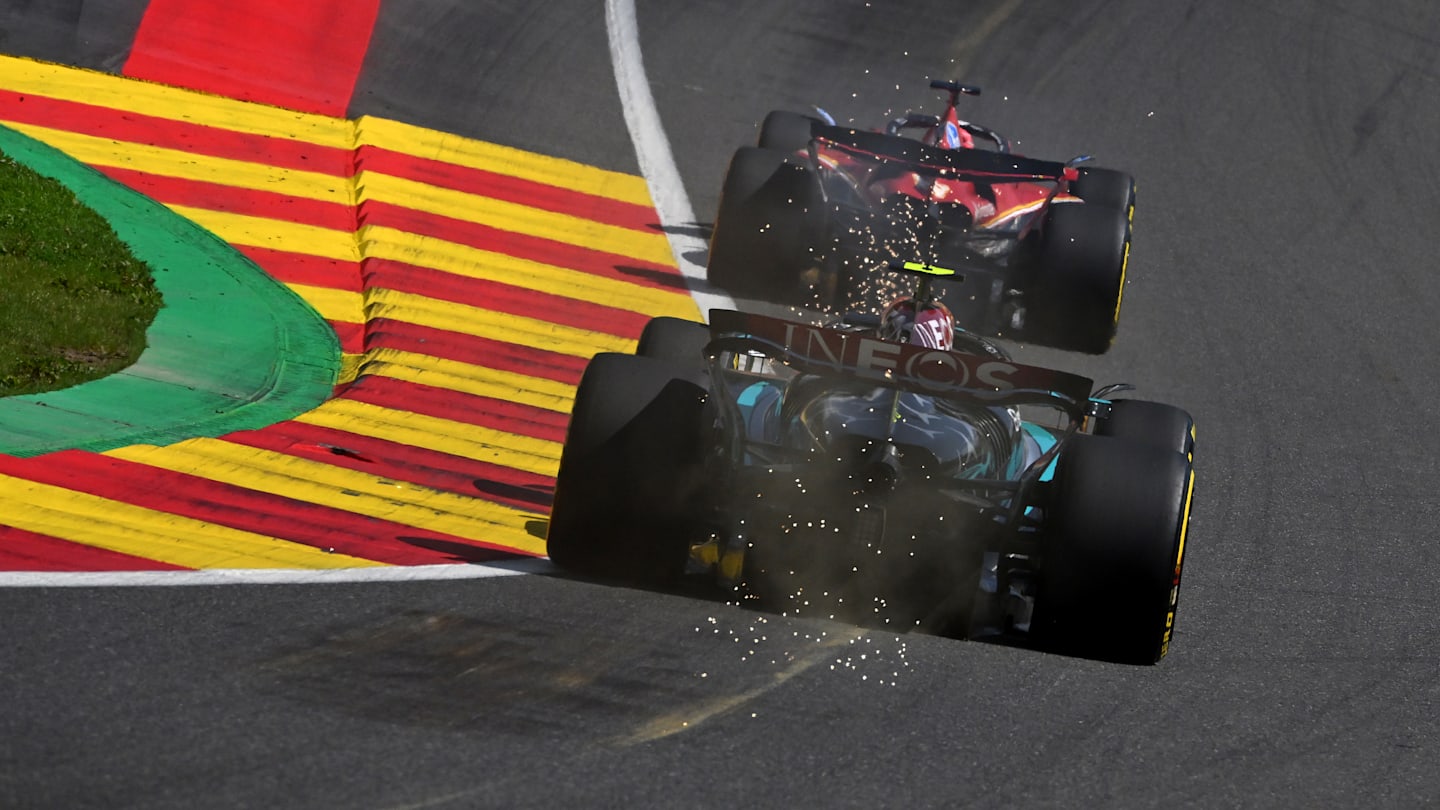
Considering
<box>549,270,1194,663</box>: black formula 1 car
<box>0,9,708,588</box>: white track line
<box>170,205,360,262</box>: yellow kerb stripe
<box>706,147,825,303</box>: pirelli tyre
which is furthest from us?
<box>706,147,825,303</box>: pirelli tyre

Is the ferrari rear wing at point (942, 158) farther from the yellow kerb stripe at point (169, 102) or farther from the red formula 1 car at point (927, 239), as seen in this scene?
the yellow kerb stripe at point (169, 102)

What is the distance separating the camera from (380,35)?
18.3m

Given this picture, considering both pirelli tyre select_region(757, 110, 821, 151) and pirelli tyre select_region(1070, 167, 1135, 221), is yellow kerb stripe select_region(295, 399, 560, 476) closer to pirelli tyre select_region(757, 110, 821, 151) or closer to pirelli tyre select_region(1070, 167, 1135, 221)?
pirelli tyre select_region(757, 110, 821, 151)

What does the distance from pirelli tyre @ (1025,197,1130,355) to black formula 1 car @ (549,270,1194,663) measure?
5.32 m

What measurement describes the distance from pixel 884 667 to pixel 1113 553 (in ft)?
3.28

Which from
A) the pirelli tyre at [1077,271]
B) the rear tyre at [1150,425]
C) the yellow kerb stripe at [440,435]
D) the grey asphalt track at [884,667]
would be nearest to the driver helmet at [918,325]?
the rear tyre at [1150,425]

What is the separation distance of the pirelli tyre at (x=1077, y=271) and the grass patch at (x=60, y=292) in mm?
5805

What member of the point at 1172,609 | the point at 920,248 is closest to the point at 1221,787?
the point at 1172,609

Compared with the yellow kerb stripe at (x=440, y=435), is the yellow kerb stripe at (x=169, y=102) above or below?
above

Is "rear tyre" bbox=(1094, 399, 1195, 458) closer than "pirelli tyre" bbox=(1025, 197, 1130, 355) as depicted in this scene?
Yes

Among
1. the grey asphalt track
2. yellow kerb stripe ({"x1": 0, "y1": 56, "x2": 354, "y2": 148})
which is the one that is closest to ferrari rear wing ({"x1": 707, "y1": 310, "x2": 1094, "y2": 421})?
the grey asphalt track

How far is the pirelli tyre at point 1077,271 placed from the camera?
13578mm

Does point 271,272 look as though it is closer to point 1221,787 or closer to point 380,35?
point 380,35

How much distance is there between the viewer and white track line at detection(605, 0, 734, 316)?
14.6m
